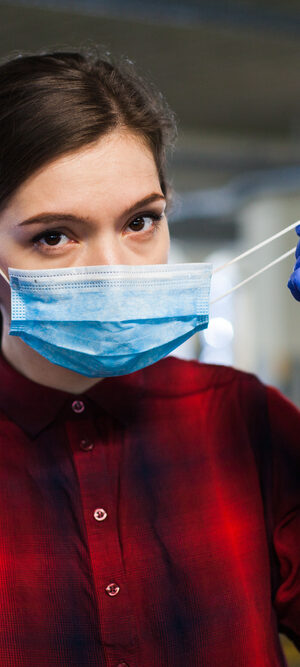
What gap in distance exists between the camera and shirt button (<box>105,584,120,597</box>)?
1.03 m

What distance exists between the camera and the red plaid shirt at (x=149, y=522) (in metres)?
1.03

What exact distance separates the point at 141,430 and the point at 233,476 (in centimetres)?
17

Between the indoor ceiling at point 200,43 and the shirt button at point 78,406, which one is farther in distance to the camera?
the indoor ceiling at point 200,43

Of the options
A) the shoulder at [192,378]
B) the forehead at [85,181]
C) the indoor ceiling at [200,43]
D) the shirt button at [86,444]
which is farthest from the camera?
the indoor ceiling at [200,43]

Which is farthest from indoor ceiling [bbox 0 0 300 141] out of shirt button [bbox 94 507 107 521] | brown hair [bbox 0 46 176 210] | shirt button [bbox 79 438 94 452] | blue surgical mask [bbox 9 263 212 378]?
shirt button [bbox 94 507 107 521]

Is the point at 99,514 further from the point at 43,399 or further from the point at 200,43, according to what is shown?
the point at 200,43

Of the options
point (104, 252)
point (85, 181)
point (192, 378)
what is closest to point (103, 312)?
point (104, 252)

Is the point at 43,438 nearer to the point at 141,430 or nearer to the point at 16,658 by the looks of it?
the point at 141,430

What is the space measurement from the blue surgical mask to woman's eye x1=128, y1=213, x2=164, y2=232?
0.21 ft

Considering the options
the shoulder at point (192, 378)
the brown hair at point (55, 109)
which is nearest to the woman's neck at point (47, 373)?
the shoulder at point (192, 378)

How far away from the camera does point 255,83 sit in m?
5.35

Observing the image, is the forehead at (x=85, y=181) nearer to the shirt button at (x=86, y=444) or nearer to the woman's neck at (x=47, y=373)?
the woman's neck at (x=47, y=373)

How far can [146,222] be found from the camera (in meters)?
1.12

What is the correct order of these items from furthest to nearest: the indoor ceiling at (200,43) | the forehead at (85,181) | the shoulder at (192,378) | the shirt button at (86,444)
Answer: the indoor ceiling at (200,43) < the shoulder at (192,378) < the shirt button at (86,444) < the forehead at (85,181)
